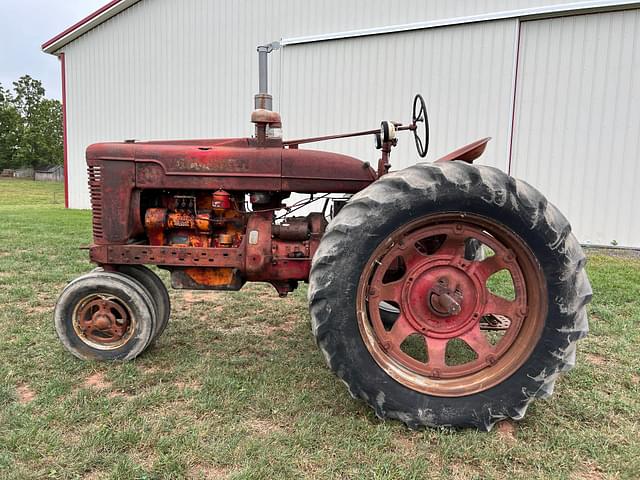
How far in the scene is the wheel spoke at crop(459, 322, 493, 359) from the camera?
241 cm

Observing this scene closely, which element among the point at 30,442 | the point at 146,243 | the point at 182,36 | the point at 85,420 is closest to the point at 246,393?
the point at 85,420

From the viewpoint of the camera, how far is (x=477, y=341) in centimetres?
244

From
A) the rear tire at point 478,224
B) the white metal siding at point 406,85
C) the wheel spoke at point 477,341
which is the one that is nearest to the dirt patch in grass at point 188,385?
the rear tire at point 478,224

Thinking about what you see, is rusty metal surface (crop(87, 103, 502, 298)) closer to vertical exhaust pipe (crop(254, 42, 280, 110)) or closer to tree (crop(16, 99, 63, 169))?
vertical exhaust pipe (crop(254, 42, 280, 110))

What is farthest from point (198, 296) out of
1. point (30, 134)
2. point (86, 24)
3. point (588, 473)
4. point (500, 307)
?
point (30, 134)

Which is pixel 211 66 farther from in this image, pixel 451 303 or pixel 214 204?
pixel 451 303

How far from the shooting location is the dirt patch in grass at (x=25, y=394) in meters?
2.50

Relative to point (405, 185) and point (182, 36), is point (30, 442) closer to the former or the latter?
point (405, 185)

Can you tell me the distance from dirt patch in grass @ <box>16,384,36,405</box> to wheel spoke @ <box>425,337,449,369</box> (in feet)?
6.66

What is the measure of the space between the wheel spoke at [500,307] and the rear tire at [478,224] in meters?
0.09

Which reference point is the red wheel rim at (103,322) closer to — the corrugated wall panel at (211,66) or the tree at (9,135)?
the corrugated wall panel at (211,66)

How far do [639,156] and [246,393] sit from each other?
7.35 metres

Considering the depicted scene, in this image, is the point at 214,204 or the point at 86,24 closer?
the point at 214,204

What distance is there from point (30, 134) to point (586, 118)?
49.8 meters
